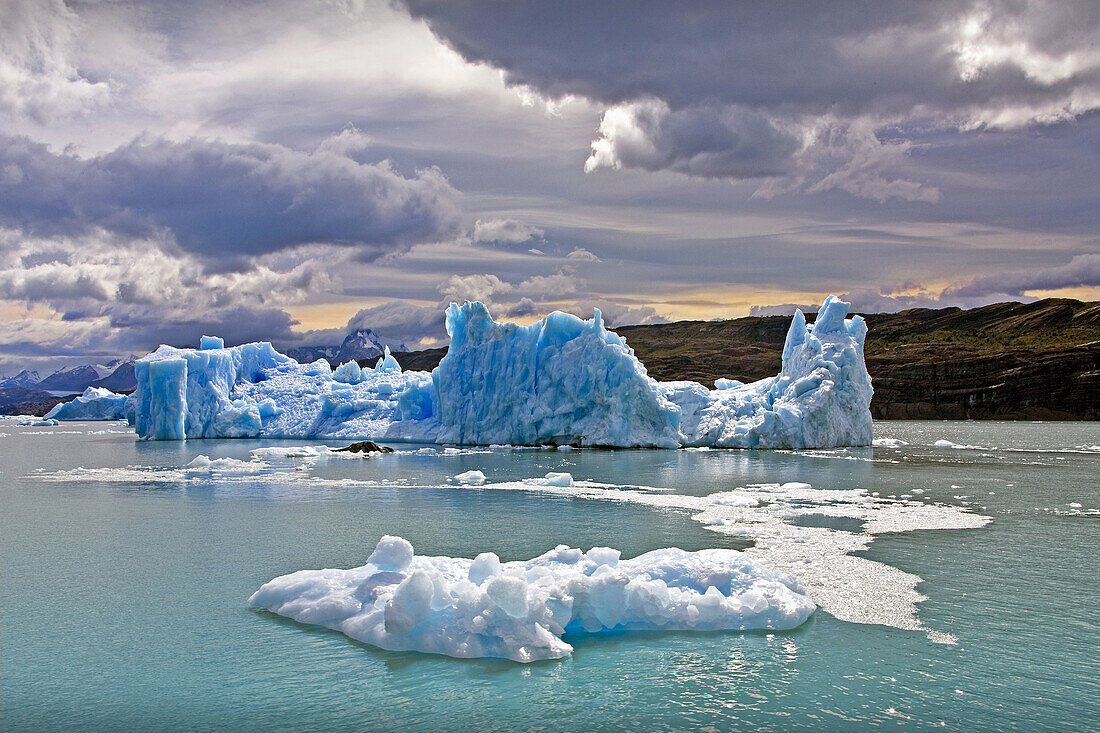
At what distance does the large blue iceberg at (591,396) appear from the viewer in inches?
1220

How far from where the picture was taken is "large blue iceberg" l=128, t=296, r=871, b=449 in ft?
102

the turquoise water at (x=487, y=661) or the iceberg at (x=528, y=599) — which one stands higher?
the iceberg at (x=528, y=599)

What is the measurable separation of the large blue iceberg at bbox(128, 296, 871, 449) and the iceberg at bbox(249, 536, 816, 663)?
74.0ft

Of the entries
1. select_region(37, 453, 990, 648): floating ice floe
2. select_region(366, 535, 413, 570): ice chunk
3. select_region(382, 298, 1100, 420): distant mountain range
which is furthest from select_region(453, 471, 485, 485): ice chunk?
select_region(382, 298, 1100, 420): distant mountain range

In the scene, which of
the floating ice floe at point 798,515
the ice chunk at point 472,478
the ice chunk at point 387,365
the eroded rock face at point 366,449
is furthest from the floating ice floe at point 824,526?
the ice chunk at point 387,365

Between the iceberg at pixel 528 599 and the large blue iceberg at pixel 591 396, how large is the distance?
22563mm

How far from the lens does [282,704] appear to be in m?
5.67

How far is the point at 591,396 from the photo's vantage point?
30969 mm

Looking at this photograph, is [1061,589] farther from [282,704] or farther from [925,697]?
[282,704]

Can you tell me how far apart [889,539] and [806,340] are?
2164cm

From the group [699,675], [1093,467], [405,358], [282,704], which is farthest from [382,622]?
[405,358]

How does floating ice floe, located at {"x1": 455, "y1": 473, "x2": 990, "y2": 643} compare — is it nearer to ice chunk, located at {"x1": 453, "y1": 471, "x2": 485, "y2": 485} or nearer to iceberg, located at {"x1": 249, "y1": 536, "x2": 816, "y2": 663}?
ice chunk, located at {"x1": 453, "y1": 471, "x2": 485, "y2": 485}

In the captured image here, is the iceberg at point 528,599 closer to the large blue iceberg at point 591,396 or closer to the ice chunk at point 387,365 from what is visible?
the large blue iceberg at point 591,396

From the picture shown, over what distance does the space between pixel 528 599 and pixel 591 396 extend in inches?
949
